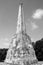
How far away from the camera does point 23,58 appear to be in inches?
867

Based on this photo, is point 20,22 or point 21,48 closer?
point 21,48

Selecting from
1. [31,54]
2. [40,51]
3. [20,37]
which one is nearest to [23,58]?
[31,54]

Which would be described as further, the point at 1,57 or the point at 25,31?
the point at 1,57

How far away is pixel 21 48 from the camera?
23062 millimetres

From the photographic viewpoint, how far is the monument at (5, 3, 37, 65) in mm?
22156

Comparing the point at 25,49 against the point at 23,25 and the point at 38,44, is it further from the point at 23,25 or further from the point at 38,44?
the point at 38,44

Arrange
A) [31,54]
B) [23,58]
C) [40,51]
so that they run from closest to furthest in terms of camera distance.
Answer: [23,58] → [31,54] → [40,51]

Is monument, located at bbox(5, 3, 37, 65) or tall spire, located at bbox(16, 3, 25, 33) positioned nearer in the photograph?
monument, located at bbox(5, 3, 37, 65)

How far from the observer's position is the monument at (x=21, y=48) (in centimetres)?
2216

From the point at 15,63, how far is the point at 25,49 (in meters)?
3.68

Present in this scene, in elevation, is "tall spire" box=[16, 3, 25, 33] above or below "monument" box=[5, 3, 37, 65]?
above

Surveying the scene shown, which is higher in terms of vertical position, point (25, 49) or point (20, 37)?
point (20, 37)

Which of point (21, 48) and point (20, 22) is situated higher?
point (20, 22)

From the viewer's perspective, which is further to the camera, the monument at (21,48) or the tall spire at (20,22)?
the tall spire at (20,22)
